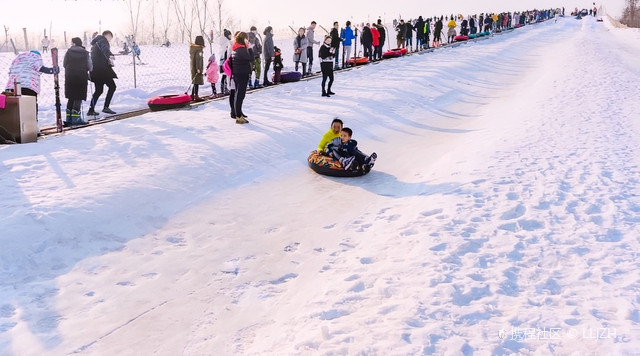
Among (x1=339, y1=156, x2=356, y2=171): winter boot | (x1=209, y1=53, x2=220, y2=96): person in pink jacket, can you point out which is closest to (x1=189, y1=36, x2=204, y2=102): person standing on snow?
(x1=209, y1=53, x2=220, y2=96): person in pink jacket

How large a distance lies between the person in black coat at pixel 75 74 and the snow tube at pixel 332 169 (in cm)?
556

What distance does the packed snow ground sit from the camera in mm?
3985

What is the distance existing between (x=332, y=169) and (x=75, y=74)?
19.9ft

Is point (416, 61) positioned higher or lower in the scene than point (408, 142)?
higher

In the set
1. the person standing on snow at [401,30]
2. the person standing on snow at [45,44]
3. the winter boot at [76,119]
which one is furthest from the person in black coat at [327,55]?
the person standing on snow at [45,44]

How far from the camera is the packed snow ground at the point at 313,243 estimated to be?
3.99 meters

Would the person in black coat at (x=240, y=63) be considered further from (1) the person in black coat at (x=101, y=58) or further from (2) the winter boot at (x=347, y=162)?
(2) the winter boot at (x=347, y=162)

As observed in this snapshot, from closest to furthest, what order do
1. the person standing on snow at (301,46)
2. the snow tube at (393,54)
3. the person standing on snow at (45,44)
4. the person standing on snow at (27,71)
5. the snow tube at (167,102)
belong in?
the person standing on snow at (27,71), the snow tube at (167,102), the person standing on snow at (301,46), the snow tube at (393,54), the person standing on snow at (45,44)

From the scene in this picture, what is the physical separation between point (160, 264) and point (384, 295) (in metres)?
2.34

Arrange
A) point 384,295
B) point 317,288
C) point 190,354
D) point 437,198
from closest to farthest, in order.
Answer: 1. point 190,354
2. point 384,295
3. point 317,288
4. point 437,198

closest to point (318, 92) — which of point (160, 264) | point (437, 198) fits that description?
point (437, 198)

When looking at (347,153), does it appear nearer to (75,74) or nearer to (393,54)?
(75,74)

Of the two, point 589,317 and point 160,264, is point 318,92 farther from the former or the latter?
point 589,317

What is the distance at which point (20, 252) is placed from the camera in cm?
527
